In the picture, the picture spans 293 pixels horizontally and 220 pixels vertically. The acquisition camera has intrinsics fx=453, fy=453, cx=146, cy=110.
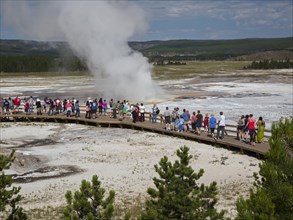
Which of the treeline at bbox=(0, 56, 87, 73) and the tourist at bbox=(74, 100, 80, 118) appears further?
the treeline at bbox=(0, 56, 87, 73)

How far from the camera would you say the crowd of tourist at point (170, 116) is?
19.7m

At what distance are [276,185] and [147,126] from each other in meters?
18.6

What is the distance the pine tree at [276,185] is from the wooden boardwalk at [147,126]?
1029 cm

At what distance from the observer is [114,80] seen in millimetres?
41156

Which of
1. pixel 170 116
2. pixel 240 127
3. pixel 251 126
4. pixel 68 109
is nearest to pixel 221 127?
pixel 240 127

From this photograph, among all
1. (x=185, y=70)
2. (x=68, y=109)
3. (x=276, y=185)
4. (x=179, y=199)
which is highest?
(x=276, y=185)

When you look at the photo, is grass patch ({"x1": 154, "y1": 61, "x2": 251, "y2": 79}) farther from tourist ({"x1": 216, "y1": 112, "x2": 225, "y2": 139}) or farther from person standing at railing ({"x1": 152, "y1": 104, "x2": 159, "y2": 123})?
tourist ({"x1": 216, "y1": 112, "x2": 225, "y2": 139})

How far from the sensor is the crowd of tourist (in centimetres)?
1972

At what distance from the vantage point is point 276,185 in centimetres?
680

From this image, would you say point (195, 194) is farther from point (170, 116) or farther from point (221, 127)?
point (170, 116)

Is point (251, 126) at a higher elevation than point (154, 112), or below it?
higher

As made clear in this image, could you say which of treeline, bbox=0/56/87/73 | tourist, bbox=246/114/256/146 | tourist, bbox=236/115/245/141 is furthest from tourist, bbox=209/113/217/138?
treeline, bbox=0/56/87/73

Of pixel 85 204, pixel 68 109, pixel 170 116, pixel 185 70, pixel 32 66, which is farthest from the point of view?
pixel 32 66

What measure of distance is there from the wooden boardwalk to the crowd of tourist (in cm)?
29
